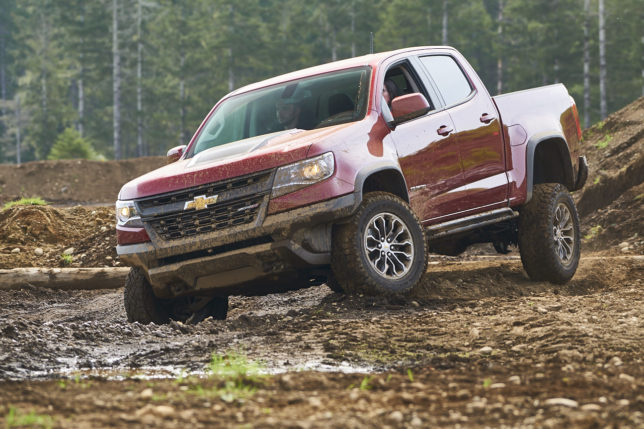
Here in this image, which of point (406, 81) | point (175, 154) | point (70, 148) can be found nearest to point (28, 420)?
point (175, 154)

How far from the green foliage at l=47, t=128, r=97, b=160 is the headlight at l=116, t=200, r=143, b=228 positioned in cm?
3689

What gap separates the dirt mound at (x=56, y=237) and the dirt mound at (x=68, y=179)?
1582 centimetres

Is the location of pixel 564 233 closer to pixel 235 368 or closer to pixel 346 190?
pixel 346 190

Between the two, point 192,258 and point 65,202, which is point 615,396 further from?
point 65,202

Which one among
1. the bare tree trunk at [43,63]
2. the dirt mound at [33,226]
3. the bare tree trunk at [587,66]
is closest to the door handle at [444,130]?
the dirt mound at [33,226]

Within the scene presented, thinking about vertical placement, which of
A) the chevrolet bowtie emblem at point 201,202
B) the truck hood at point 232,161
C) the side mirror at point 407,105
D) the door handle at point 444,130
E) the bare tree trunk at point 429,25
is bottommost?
the chevrolet bowtie emblem at point 201,202

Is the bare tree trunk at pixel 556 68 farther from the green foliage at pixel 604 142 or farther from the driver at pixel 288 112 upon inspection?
the driver at pixel 288 112

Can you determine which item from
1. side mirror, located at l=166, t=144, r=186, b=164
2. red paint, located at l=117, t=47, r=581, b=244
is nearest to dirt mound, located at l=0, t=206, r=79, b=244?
side mirror, located at l=166, t=144, r=186, b=164

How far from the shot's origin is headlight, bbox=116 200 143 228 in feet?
24.8

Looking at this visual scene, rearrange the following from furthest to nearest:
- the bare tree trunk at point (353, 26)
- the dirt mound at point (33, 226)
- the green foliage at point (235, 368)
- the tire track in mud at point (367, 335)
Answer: the bare tree trunk at point (353, 26) < the dirt mound at point (33, 226) < the tire track in mud at point (367, 335) < the green foliage at point (235, 368)

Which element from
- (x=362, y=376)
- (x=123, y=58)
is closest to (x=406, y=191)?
(x=362, y=376)

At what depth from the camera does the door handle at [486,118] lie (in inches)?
350

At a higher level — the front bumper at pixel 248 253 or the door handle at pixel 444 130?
the door handle at pixel 444 130

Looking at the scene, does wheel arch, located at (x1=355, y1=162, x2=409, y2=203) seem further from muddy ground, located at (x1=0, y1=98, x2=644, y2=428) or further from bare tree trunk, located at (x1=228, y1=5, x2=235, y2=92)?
bare tree trunk, located at (x1=228, y1=5, x2=235, y2=92)
